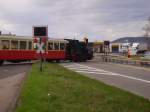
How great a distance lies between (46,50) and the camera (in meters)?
40.7

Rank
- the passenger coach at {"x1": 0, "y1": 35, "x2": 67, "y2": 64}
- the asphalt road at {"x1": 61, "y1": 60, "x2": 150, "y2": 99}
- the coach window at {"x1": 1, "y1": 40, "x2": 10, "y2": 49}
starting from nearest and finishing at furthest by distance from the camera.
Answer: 1. the asphalt road at {"x1": 61, "y1": 60, "x2": 150, "y2": 99}
2. the coach window at {"x1": 1, "y1": 40, "x2": 10, "y2": 49}
3. the passenger coach at {"x1": 0, "y1": 35, "x2": 67, "y2": 64}

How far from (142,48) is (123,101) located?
8519 cm

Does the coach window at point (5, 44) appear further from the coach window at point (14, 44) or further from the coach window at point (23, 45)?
the coach window at point (23, 45)

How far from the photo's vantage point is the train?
38.4 meters

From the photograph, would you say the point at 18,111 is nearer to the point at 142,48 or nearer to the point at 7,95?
the point at 7,95

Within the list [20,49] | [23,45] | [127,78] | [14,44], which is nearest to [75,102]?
[127,78]

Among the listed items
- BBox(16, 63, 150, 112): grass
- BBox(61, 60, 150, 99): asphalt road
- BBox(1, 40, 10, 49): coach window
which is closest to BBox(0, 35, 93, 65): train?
BBox(1, 40, 10, 49): coach window

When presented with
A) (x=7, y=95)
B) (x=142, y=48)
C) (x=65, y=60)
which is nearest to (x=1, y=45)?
(x=65, y=60)

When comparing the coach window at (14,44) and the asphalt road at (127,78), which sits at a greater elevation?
the coach window at (14,44)

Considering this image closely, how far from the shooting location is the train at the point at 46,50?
126 ft

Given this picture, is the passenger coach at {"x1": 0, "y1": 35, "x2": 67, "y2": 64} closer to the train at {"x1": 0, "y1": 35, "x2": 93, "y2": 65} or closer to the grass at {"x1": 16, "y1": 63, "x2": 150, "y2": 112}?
the train at {"x1": 0, "y1": 35, "x2": 93, "y2": 65}

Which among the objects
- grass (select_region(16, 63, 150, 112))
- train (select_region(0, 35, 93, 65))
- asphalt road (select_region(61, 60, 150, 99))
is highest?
train (select_region(0, 35, 93, 65))

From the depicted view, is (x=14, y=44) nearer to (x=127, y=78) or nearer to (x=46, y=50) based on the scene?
(x=46, y=50)

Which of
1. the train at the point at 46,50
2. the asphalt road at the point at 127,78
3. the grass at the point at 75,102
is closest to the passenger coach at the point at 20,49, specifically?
the train at the point at 46,50
